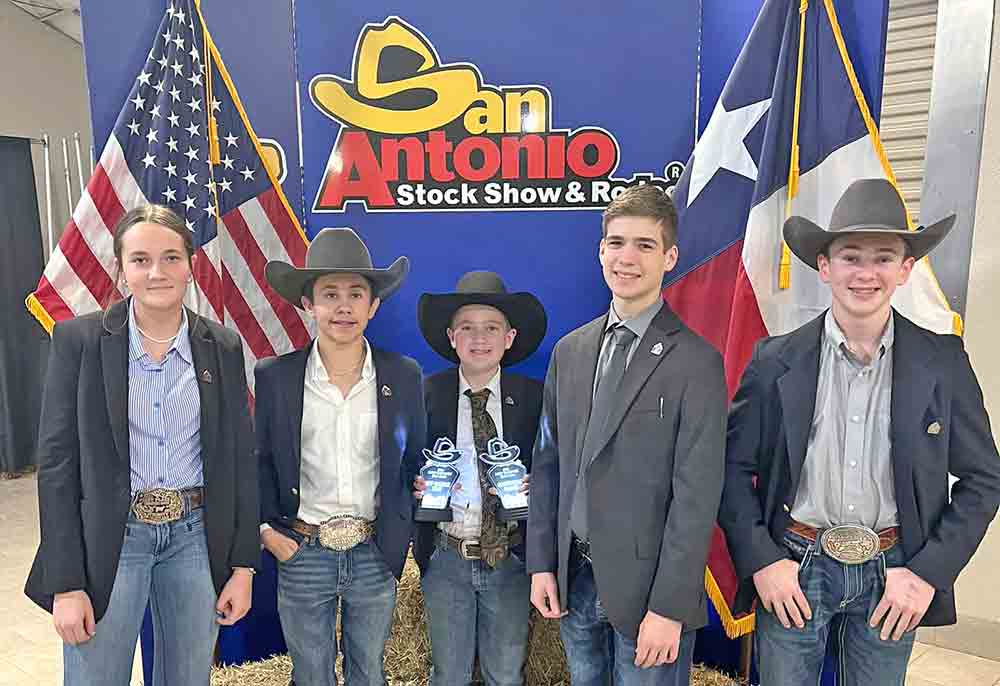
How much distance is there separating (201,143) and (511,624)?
7.16ft

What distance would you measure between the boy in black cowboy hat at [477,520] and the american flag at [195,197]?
100 centimetres

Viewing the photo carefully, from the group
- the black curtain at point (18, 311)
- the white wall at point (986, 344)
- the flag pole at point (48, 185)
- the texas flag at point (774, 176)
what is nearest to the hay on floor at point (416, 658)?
the texas flag at point (774, 176)

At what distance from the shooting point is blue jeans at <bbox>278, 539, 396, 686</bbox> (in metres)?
2.18

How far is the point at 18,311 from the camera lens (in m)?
6.38

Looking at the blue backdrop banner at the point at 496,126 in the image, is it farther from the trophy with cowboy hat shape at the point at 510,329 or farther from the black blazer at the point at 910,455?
the black blazer at the point at 910,455

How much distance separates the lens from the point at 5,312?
20.6 ft

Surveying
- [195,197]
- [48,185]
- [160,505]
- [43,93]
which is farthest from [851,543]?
[43,93]

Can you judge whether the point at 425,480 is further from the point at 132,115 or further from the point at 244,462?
the point at 132,115

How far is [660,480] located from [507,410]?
68cm

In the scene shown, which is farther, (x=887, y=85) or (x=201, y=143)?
(x=887, y=85)

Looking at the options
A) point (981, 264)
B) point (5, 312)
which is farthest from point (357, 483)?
point (5, 312)

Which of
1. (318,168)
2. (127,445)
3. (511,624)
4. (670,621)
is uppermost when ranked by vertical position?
(318,168)

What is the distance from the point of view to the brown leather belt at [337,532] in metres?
2.16

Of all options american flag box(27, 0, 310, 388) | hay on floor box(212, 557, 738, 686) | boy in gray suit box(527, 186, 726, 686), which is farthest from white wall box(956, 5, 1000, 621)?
american flag box(27, 0, 310, 388)
